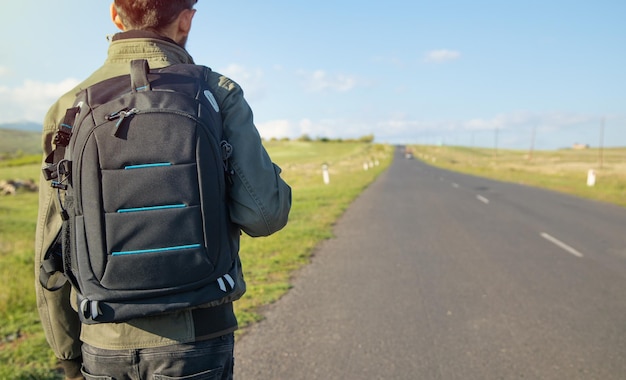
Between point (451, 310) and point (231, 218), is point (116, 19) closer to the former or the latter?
point (231, 218)

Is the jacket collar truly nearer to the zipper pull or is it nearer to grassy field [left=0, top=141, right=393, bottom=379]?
the zipper pull

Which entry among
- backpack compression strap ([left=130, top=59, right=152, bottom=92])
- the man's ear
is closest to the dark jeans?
backpack compression strap ([left=130, top=59, right=152, bottom=92])

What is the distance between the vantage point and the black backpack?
147 cm

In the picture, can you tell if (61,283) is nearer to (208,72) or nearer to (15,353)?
(208,72)

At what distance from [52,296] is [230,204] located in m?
0.74

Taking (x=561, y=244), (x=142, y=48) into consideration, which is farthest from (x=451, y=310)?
(x=561, y=244)

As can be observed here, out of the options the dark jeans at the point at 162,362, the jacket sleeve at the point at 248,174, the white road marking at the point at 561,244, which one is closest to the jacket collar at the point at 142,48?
the jacket sleeve at the point at 248,174

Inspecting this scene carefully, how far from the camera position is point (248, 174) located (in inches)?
64.2

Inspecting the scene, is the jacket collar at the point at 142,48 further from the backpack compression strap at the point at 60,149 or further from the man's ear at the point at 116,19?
the backpack compression strap at the point at 60,149

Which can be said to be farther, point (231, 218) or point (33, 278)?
point (33, 278)

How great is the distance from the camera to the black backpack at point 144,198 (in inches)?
57.8

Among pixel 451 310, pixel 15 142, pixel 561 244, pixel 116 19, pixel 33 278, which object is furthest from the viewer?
pixel 15 142

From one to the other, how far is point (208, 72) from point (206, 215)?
20.5 inches

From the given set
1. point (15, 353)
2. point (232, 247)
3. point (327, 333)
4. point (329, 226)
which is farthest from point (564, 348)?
point (329, 226)
